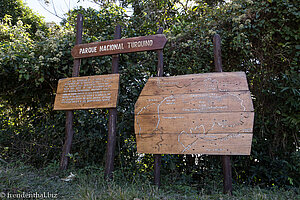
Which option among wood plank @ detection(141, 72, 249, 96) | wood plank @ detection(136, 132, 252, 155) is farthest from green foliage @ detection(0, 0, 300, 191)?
wood plank @ detection(141, 72, 249, 96)

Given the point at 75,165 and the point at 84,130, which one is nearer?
the point at 75,165

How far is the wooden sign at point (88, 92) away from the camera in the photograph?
4016 millimetres

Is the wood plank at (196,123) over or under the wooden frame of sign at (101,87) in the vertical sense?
under

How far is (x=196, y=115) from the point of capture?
11.5 feet

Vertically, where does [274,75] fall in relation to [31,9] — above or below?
below

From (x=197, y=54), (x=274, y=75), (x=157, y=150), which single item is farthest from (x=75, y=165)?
(x=274, y=75)

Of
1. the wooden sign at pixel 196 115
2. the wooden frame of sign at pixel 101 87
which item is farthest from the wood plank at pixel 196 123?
the wooden frame of sign at pixel 101 87

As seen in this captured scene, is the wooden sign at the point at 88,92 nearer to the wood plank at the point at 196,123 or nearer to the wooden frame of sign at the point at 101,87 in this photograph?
the wooden frame of sign at the point at 101,87

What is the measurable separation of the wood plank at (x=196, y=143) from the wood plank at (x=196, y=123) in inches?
3.0

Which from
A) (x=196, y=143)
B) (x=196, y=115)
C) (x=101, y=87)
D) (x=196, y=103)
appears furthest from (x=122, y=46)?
(x=196, y=143)

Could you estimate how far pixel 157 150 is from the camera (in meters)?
3.57

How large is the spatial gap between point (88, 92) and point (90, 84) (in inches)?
6.6

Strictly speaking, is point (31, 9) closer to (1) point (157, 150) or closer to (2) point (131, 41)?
(2) point (131, 41)

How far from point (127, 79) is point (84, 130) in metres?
1.55
